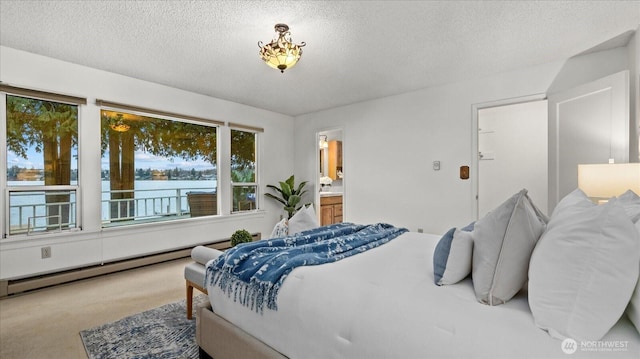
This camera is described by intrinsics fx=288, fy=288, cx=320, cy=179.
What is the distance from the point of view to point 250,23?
251cm

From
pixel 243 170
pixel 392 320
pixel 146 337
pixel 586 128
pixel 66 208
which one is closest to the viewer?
pixel 392 320

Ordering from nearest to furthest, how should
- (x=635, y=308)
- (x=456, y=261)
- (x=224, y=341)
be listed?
1. (x=635, y=308)
2. (x=456, y=261)
3. (x=224, y=341)

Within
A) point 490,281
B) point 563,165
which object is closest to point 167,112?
point 490,281

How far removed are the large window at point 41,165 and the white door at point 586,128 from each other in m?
5.52

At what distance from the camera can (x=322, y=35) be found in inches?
107

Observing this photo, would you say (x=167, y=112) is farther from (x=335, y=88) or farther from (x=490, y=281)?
(x=490, y=281)

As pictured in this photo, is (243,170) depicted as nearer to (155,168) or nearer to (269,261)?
(155,168)

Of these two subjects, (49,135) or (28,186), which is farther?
(49,135)

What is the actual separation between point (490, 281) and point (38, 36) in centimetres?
412

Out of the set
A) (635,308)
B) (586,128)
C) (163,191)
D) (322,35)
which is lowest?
(635,308)

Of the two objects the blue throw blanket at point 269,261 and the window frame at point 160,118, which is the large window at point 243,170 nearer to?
the window frame at point 160,118

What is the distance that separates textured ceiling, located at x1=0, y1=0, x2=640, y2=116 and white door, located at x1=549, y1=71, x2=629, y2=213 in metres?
0.50

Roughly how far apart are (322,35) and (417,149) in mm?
2387

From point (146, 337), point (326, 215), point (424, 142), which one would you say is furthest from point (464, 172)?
point (146, 337)
